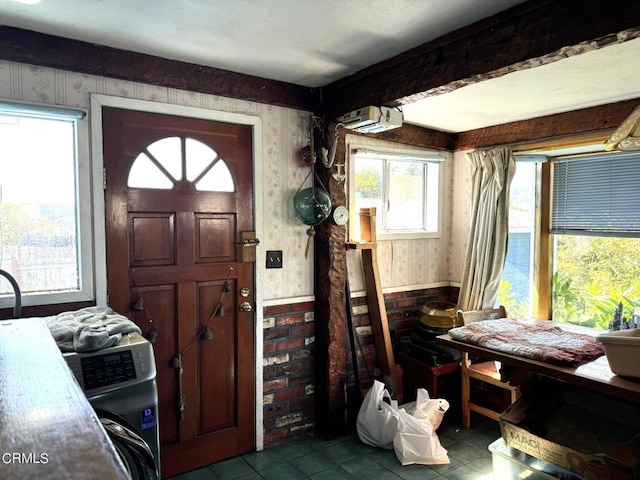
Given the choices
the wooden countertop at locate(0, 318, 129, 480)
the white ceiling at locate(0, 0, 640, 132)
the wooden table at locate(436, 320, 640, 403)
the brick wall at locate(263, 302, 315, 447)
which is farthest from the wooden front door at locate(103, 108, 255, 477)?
the wooden countertop at locate(0, 318, 129, 480)

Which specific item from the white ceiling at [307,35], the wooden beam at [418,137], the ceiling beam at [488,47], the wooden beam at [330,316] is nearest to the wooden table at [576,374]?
the wooden beam at [330,316]

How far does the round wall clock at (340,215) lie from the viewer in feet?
9.32

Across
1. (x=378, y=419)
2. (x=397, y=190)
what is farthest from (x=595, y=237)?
(x=378, y=419)

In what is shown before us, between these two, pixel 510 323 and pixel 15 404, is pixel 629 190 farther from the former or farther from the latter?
pixel 15 404

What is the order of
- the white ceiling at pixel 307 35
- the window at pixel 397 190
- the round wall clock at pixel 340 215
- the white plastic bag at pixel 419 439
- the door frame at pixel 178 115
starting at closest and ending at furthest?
the white ceiling at pixel 307 35 → the door frame at pixel 178 115 → the white plastic bag at pixel 419 439 → the round wall clock at pixel 340 215 → the window at pixel 397 190

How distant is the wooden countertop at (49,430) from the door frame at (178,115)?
1.67m

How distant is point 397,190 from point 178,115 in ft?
5.93

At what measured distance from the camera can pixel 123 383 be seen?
1.47 meters

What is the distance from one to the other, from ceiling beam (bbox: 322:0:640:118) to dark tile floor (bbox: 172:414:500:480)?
208 centimetres

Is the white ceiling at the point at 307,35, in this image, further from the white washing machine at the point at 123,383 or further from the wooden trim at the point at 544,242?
the white washing machine at the point at 123,383

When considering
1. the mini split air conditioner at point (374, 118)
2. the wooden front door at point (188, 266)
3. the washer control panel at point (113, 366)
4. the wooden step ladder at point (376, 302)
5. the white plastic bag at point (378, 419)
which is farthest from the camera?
the wooden step ladder at point (376, 302)

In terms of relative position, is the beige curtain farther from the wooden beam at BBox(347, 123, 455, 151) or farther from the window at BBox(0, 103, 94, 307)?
the window at BBox(0, 103, 94, 307)

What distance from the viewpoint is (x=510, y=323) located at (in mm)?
2746

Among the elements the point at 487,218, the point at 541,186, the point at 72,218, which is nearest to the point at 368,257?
the point at 487,218
